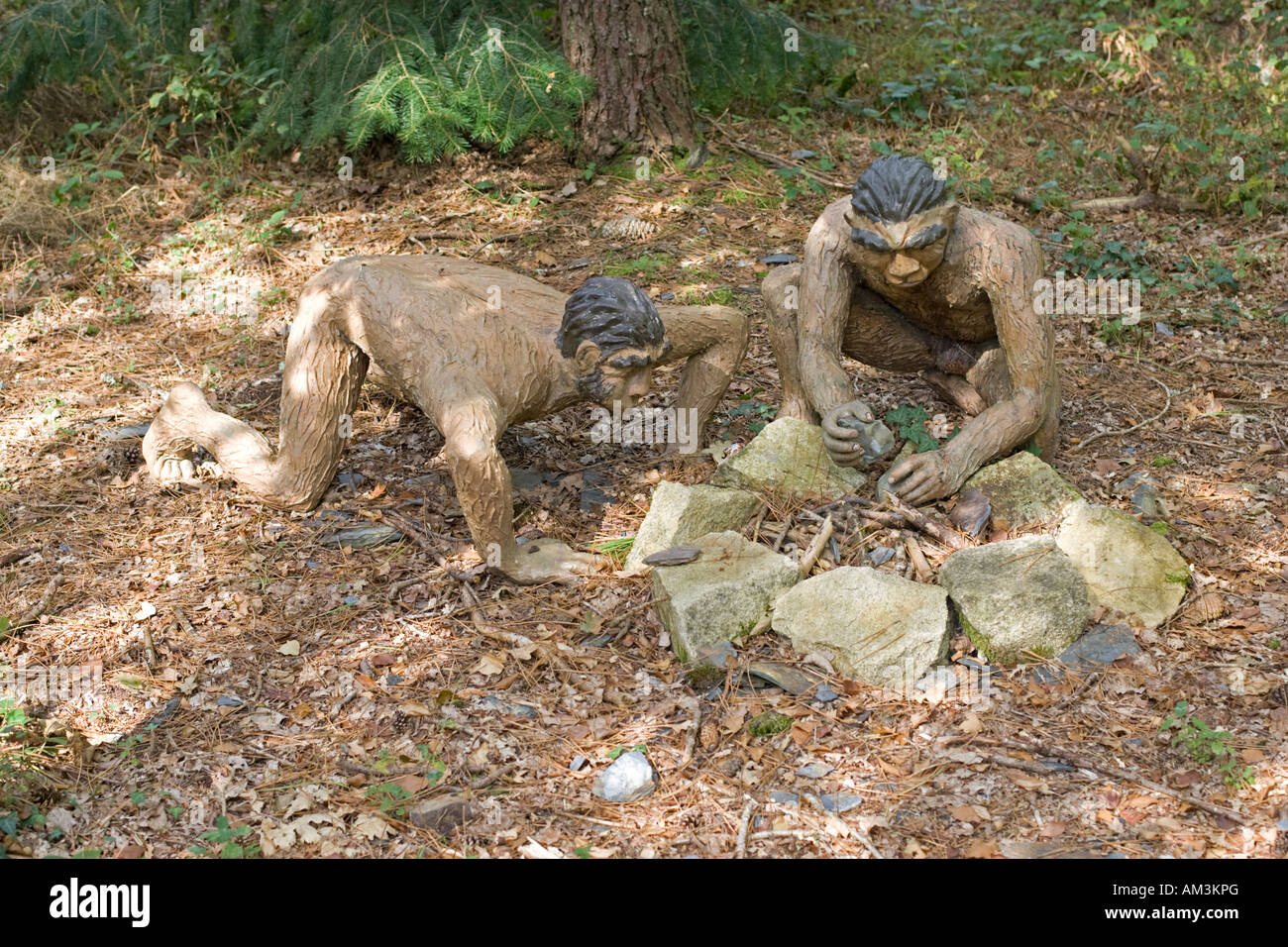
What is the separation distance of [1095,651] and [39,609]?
3586 millimetres

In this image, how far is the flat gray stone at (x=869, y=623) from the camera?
3.61 meters

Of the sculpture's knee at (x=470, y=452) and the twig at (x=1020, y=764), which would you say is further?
the sculpture's knee at (x=470, y=452)

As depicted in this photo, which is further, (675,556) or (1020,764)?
(675,556)

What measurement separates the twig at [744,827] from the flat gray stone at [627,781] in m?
0.28

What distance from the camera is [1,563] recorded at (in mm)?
4422

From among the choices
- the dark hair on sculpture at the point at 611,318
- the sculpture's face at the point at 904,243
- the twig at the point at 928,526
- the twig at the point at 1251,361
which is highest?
the sculpture's face at the point at 904,243

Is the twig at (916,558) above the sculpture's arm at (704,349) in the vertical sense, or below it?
below

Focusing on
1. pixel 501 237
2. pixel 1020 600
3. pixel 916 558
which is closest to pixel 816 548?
pixel 916 558

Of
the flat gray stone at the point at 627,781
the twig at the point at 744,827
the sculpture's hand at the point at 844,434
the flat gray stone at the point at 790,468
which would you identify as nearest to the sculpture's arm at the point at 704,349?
the flat gray stone at the point at 790,468

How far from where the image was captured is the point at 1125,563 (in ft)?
12.6

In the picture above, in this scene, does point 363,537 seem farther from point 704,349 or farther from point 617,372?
point 704,349

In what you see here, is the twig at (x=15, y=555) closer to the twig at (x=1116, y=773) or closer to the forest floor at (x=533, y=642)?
the forest floor at (x=533, y=642)

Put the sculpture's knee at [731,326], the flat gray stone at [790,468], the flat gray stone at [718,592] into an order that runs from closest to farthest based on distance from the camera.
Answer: the flat gray stone at [718,592], the flat gray stone at [790,468], the sculpture's knee at [731,326]

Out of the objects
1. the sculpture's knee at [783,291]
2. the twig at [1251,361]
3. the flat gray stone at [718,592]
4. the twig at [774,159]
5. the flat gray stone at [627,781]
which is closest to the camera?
the flat gray stone at [627,781]
